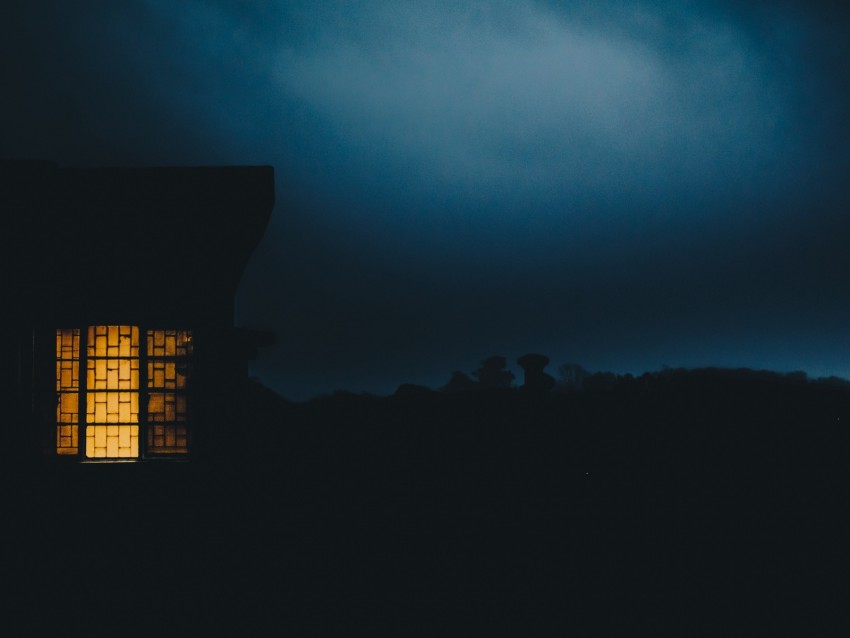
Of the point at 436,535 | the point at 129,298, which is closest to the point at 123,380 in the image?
the point at 129,298

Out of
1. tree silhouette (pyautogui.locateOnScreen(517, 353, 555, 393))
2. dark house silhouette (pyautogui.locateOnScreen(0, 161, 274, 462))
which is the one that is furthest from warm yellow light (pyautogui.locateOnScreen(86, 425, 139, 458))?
tree silhouette (pyautogui.locateOnScreen(517, 353, 555, 393))

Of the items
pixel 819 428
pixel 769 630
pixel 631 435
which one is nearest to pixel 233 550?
pixel 769 630

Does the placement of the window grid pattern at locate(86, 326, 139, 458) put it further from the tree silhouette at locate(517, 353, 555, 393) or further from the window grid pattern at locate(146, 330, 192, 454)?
the tree silhouette at locate(517, 353, 555, 393)

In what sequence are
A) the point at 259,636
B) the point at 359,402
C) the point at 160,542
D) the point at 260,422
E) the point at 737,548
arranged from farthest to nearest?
the point at 359,402, the point at 737,548, the point at 260,422, the point at 160,542, the point at 259,636

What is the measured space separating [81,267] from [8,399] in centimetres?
196

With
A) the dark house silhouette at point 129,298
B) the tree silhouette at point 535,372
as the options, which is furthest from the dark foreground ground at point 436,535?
the dark house silhouette at point 129,298

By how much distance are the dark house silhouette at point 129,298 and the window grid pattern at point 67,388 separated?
14 millimetres

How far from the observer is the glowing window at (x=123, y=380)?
375 inches

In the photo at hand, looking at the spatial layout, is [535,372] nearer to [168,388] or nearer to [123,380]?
[168,388]

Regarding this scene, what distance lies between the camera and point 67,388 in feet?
31.5

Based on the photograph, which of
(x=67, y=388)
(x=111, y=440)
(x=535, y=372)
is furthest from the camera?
(x=535, y=372)

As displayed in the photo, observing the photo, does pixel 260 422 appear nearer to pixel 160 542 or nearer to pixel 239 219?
pixel 160 542

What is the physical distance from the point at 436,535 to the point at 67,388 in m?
5.94

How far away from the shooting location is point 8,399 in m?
9.20
